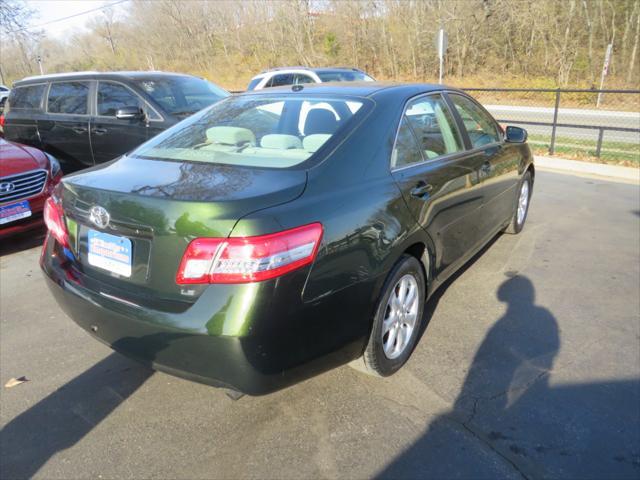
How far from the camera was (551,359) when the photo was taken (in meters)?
3.00

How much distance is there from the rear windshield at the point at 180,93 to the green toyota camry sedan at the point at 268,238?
11.4 feet

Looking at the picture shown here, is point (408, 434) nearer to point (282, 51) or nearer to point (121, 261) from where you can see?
point (121, 261)

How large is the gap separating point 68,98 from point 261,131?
5.45 metres

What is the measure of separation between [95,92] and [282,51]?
33.4m

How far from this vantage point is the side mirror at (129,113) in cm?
605

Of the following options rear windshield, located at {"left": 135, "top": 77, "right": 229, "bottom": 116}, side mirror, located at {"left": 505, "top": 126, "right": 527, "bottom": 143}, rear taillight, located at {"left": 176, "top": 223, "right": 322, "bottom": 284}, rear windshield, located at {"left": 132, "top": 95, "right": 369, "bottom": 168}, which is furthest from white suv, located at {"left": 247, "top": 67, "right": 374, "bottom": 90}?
rear taillight, located at {"left": 176, "top": 223, "right": 322, "bottom": 284}

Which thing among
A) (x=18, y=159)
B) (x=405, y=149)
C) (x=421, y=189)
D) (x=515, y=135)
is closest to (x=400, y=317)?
(x=421, y=189)

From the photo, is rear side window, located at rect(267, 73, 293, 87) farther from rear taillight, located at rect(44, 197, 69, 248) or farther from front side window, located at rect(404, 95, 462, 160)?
rear taillight, located at rect(44, 197, 69, 248)

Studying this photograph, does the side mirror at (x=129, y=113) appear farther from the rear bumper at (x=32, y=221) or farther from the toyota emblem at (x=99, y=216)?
the toyota emblem at (x=99, y=216)

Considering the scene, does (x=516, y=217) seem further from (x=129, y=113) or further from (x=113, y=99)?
(x=113, y=99)

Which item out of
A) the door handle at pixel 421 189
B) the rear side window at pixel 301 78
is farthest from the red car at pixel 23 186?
the rear side window at pixel 301 78

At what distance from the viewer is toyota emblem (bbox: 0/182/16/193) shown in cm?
483

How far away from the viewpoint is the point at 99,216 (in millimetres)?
2275

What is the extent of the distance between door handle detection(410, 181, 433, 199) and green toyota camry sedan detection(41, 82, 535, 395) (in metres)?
0.01
